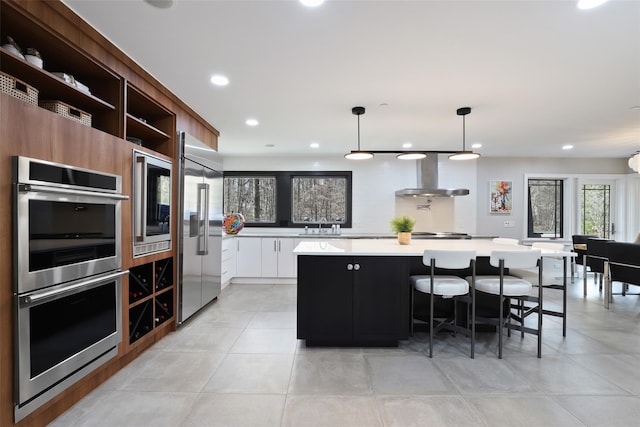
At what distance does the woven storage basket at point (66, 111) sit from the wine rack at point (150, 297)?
122cm

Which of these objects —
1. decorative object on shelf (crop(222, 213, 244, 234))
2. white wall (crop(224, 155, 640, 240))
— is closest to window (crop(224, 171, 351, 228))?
white wall (crop(224, 155, 640, 240))

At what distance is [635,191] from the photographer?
20.2ft

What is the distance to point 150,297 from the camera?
2832mm

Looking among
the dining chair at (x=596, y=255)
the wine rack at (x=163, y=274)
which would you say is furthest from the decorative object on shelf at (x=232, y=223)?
the dining chair at (x=596, y=255)

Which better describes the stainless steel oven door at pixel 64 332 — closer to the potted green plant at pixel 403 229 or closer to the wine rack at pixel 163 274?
the wine rack at pixel 163 274

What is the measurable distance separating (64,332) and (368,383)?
77.1 inches

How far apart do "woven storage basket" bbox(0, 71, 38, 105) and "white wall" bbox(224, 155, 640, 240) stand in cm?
453

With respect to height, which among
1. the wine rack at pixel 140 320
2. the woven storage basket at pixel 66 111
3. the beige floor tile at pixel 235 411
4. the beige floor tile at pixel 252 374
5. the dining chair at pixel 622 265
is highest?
the woven storage basket at pixel 66 111

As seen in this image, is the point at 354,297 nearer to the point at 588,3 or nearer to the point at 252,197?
the point at 588,3

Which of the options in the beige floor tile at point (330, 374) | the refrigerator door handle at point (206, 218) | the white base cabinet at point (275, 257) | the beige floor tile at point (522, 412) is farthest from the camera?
the white base cabinet at point (275, 257)

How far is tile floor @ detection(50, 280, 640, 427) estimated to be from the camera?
188 centimetres

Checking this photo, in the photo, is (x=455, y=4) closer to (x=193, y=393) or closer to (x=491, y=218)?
(x=193, y=393)

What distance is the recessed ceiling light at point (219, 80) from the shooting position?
2715mm

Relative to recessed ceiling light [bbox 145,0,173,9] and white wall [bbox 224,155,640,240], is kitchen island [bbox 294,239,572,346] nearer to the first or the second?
recessed ceiling light [bbox 145,0,173,9]
